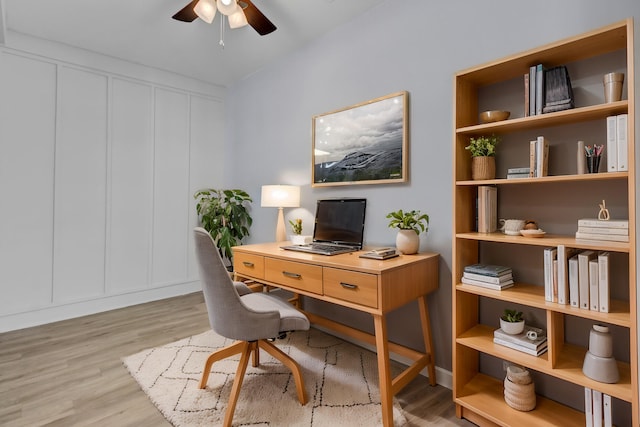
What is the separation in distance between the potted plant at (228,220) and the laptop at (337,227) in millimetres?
1369

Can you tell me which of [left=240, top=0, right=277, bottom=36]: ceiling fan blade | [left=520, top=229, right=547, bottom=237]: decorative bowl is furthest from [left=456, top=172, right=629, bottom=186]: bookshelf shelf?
[left=240, top=0, right=277, bottom=36]: ceiling fan blade

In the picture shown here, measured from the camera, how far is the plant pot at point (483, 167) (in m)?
1.73

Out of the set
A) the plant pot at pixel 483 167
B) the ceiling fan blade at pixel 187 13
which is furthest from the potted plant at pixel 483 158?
the ceiling fan blade at pixel 187 13

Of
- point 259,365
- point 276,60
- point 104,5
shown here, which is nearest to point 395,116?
point 276,60

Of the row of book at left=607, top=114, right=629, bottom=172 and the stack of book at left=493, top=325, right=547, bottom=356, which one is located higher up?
the row of book at left=607, top=114, right=629, bottom=172

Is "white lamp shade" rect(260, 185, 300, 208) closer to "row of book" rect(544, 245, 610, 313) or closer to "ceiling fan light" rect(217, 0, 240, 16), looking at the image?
"ceiling fan light" rect(217, 0, 240, 16)

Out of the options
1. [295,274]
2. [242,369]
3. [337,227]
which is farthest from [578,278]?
[242,369]

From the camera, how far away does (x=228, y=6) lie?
6.84 feet

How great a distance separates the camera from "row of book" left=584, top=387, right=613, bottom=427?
1353 mm

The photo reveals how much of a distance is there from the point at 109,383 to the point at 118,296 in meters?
1.69

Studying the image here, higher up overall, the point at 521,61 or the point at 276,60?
the point at 276,60

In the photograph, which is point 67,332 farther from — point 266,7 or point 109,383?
point 266,7

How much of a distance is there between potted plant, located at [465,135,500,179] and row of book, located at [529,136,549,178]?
0.66 feet

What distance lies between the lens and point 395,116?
2.29 m
